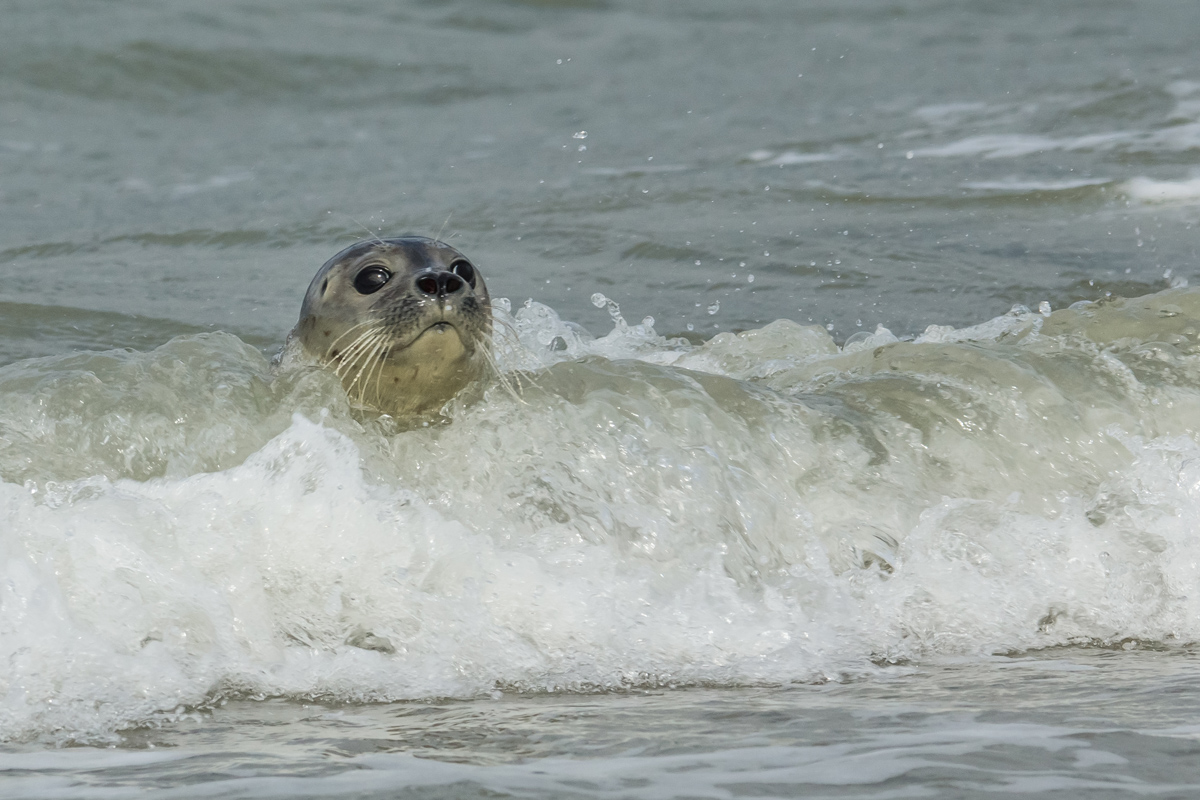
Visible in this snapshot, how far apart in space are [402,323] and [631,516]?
0.81 meters

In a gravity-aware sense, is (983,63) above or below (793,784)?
above

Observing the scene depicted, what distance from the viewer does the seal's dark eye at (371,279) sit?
14.8 ft

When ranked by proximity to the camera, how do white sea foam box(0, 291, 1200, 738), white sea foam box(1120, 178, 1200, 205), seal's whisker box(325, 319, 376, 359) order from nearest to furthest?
white sea foam box(0, 291, 1200, 738) → seal's whisker box(325, 319, 376, 359) → white sea foam box(1120, 178, 1200, 205)

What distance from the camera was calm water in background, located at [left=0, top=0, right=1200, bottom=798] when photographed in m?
2.97

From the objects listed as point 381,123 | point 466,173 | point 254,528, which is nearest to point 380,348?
point 254,528

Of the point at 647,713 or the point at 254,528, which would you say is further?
the point at 254,528

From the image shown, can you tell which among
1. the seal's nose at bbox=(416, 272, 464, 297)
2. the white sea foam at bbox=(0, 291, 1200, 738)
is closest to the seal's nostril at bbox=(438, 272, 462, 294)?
the seal's nose at bbox=(416, 272, 464, 297)

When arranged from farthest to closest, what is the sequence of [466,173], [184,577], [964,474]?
[466,173] < [964,474] < [184,577]

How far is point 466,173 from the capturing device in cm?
1005

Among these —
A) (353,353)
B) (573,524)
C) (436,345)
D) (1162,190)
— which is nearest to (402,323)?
(436,345)

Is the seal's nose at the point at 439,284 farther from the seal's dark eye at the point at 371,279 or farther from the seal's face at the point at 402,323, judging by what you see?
the seal's dark eye at the point at 371,279

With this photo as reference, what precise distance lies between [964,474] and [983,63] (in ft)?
30.6

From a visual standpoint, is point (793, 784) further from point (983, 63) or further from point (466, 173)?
point (983, 63)

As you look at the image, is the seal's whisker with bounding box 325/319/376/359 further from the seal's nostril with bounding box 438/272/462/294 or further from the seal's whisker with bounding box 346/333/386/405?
the seal's nostril with bounding box 438/272/462/294
